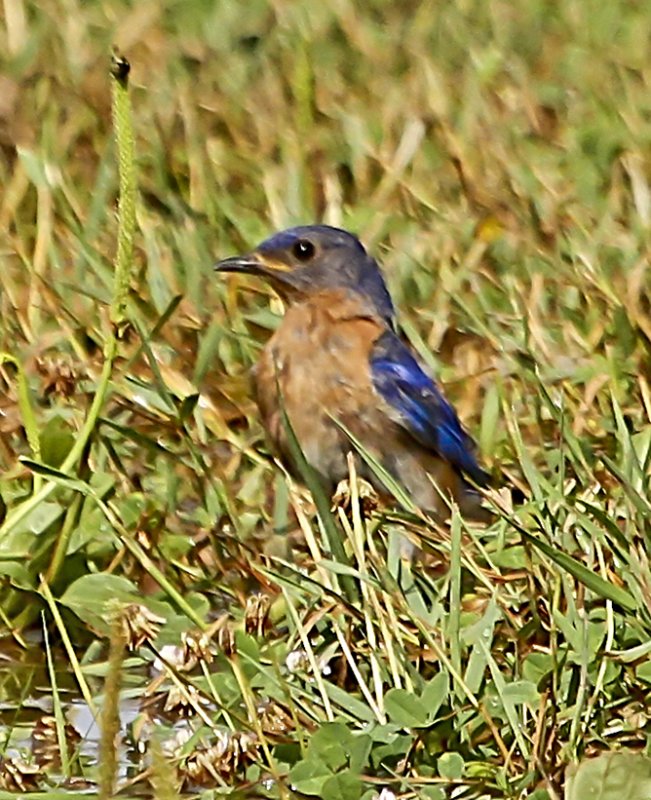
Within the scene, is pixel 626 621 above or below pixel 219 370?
above

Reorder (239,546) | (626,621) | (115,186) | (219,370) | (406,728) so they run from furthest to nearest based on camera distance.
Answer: (115,186) → (219,370) → (239,546) → (626,621) → (406,728)

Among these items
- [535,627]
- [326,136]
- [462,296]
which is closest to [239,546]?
[535,627]

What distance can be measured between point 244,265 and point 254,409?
0.38 metres

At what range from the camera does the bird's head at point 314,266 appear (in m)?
5.98

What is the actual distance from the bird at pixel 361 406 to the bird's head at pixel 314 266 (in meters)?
0.06

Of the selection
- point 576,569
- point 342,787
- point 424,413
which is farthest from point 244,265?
point 342,787

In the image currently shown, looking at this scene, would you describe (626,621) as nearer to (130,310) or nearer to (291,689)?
(291,689)

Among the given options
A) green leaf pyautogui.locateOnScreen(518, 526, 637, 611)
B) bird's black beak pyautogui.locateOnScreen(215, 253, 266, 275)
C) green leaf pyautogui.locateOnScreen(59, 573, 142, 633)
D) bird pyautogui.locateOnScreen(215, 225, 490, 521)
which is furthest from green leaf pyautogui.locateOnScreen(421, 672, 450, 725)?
bird's black beak pyautogui.locateOnScreen(215, 253, 266, 275)

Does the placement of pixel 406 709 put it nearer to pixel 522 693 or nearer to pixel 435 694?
pixel 435 694

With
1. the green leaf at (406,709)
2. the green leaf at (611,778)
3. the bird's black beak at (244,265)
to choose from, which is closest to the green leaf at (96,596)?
the green leaf at (406,709)

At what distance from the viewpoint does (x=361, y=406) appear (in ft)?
18.3

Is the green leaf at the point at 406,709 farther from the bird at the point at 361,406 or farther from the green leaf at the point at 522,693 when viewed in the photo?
the bird at the point at 361,406

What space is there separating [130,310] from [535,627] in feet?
6.87

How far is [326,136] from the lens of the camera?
7715 mm
